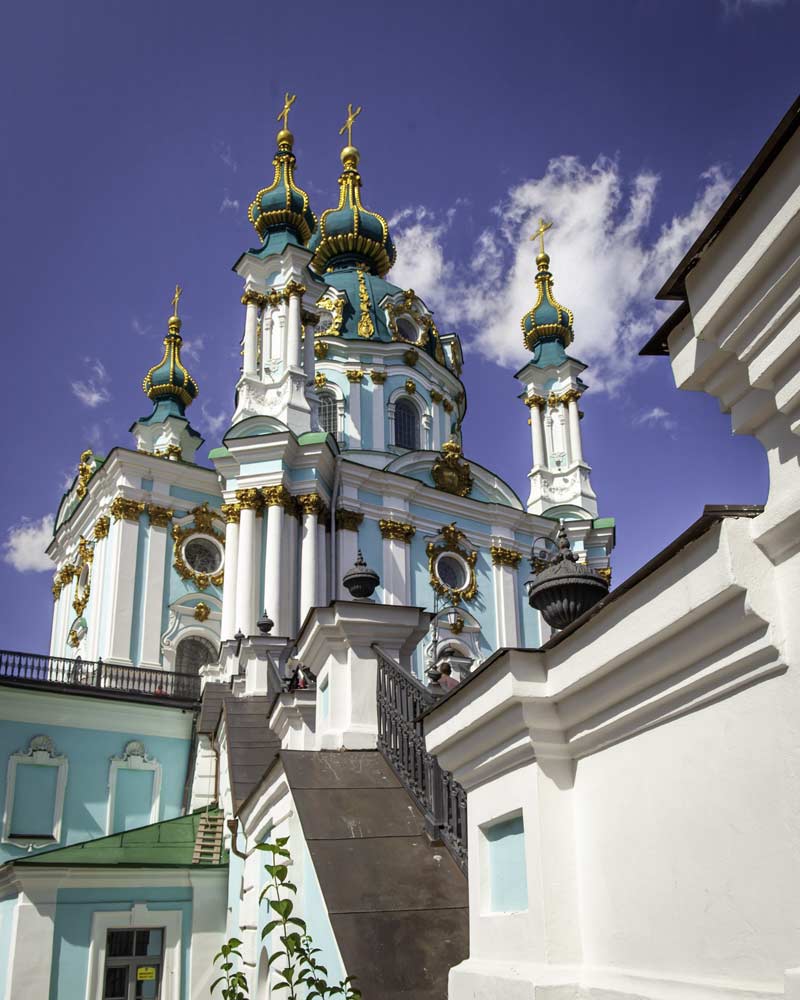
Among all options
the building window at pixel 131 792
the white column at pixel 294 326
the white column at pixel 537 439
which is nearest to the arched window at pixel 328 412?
the white column at pixel 294 326

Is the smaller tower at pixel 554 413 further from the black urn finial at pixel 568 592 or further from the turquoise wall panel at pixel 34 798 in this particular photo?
the black urn finial at pixel 568 592

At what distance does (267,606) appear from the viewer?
2409cm

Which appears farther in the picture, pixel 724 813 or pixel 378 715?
pixel 378 715

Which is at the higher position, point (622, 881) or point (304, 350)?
point (304, 350)

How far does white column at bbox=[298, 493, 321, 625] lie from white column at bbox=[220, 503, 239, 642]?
170 centimetres

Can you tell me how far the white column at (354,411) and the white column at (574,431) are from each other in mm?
7832

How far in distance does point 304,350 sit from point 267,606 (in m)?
8.12

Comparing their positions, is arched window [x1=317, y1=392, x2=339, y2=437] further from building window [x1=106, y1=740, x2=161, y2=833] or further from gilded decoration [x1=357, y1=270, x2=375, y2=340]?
building window [x1=106, y1=740, x2=161, y2=833]

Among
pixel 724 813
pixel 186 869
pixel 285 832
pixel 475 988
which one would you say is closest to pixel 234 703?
pixel 186 869

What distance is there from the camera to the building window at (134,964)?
10617 mm

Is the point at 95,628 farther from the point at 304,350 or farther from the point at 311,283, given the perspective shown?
the point at 311,283

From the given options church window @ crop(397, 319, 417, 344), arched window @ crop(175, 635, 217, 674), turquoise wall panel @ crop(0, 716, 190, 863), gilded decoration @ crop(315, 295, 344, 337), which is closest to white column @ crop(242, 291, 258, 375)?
gilded decoration @ crop(315, 295, 344, 337)

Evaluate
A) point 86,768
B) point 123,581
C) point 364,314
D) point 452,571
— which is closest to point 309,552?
point 123,581

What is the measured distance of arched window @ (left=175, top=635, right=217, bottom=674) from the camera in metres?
26.2
